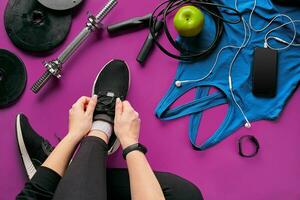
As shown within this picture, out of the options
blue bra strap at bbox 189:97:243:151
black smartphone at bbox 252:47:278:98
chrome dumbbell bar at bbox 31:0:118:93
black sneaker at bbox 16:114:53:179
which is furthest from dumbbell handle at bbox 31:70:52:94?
black smartphone at bbox 252:47:278:98

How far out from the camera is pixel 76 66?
1.25 meters

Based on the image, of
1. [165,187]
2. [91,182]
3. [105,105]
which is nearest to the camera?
[91,182]

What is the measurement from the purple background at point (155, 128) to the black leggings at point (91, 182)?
0.15 metres

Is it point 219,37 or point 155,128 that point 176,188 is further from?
point 219,37

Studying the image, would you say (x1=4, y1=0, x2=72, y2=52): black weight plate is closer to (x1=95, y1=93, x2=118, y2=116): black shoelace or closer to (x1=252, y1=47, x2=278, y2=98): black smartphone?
(x1=95, y1=93, x2=118, y2=116): black shoelace

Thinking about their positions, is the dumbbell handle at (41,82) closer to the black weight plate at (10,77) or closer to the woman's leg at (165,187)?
the black weight plate at (10,77)

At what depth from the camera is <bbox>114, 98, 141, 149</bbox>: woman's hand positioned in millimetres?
1000

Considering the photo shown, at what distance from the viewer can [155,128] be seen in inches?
47.5

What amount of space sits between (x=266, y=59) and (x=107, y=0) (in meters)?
0.56

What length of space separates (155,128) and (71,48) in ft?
1.23

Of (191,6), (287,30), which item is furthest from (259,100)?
(191,6)

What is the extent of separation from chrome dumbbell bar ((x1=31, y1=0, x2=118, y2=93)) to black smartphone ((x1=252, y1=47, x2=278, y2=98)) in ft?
1.62

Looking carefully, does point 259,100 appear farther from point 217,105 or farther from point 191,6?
point 191,6

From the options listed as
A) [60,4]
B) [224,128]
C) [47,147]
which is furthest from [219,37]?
[47,147]
